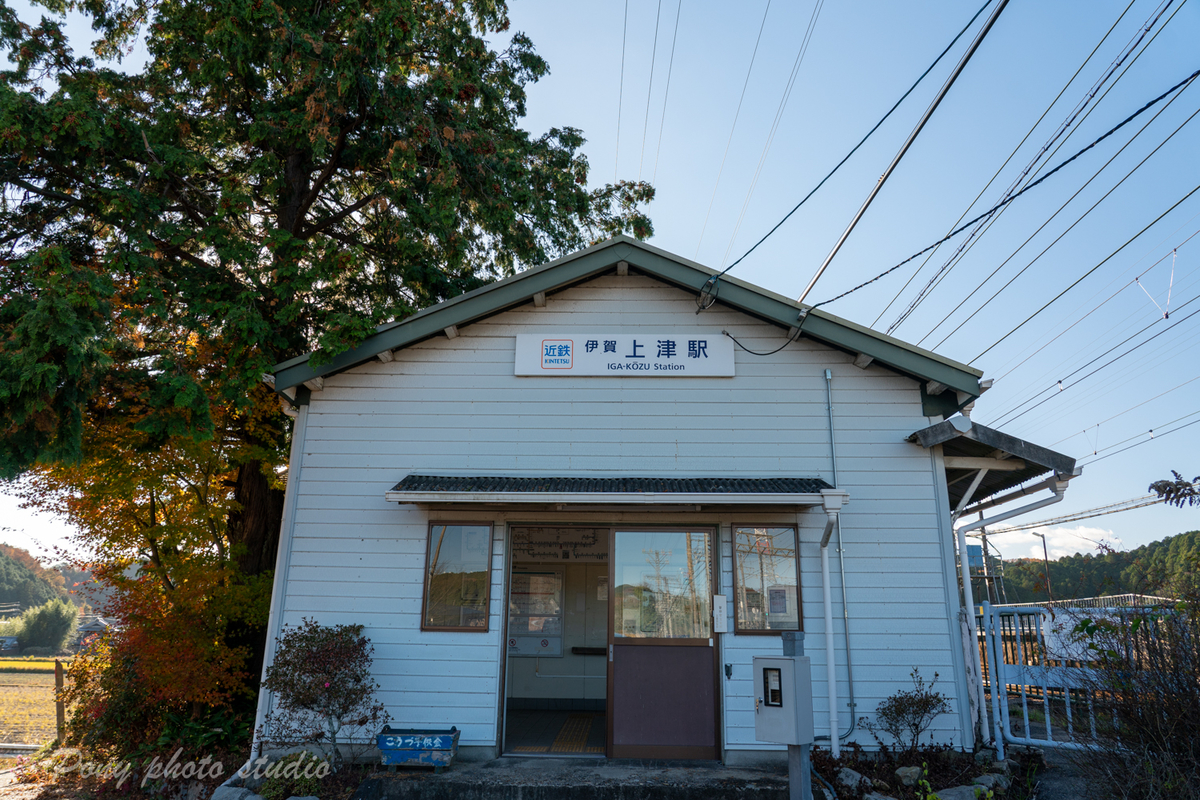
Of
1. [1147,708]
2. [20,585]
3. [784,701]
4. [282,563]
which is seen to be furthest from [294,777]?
[20,585]

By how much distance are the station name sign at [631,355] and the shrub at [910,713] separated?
148 inches

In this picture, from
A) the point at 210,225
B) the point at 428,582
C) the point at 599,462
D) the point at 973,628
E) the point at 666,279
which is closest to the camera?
the point at 973,628

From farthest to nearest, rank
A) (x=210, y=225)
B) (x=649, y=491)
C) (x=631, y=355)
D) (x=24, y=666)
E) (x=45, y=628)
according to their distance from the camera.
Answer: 1. (x=45, y=628)
2. (x=24, y=666)
3. (x=210, y=225)
4. (x=631, y=355)
5. (x=649, y=491)

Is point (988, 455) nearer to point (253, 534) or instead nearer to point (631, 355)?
point (631, 355)

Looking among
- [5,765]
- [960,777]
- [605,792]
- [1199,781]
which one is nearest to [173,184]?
[5,765]

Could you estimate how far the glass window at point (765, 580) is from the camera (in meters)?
7.29

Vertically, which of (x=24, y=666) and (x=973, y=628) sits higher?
(x=973, y=628)

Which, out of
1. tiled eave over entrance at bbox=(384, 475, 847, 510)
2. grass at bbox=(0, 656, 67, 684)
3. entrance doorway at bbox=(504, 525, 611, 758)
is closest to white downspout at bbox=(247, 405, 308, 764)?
tiled eave over entrance at bbox=(384, 475, 847, 510)

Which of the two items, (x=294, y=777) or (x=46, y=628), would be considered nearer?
(x=294, y=777)

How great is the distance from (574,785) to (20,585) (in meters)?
81.0

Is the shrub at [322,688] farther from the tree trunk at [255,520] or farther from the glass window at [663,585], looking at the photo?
the tree trunk at [255,520]

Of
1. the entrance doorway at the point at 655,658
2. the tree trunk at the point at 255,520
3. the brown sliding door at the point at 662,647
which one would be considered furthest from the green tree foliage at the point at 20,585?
the brown sliding door at the point at 662,647

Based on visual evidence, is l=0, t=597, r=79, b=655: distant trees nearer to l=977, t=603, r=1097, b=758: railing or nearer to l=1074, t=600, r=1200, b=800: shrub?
l=977, t=603, r=1097, b=758: railing

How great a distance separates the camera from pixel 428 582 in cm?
750
